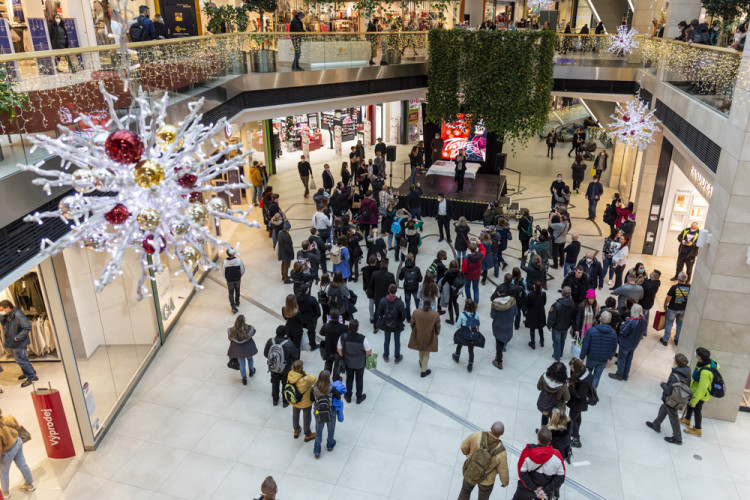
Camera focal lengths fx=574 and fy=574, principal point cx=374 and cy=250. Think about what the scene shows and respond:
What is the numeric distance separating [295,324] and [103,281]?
5.47 metres

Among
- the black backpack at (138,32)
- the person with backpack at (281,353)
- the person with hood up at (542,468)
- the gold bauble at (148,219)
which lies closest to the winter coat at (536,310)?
the person with hood up at (542,468)

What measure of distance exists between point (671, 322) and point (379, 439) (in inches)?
215

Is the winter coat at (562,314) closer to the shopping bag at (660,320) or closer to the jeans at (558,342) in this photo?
the jeans at (558,342)

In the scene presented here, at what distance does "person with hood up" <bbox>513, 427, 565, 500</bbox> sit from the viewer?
557 cm

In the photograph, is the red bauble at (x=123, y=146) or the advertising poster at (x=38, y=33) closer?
the red bauble at (x=123, y=146)

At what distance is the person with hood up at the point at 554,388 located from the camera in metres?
6.70

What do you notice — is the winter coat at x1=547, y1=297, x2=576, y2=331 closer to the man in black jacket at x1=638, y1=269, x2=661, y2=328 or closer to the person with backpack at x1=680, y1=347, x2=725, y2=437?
the man in black jacket at x1=638, y1=269, x2=661, y2=328

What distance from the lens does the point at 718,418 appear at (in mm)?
8094

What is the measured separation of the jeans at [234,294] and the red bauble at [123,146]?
767 cm

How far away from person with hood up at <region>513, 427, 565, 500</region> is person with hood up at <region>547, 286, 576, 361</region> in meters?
3.35

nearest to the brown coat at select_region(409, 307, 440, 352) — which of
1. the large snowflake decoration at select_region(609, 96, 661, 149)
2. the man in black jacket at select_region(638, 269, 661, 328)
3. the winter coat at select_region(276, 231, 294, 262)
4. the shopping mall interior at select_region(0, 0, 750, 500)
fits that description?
the shopping mall interior at select_region(0, 0, 750, 500)

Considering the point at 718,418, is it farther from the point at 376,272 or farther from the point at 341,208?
the point at 341,208

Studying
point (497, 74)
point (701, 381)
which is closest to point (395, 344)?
point (701, 381)

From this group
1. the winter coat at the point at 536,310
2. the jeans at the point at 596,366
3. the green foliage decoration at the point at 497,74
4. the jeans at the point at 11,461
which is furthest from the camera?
the green foliage decoration at the point at 497,74
